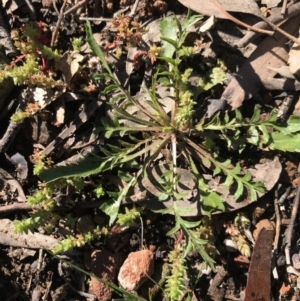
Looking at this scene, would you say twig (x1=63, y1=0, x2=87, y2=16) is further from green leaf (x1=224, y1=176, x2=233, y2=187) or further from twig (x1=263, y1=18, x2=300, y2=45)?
green leaf (x1=224, y1=176, x2=233, y2=187)

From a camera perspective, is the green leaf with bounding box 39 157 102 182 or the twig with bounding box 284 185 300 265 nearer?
the green leaf with bounding box 39 157 102 182

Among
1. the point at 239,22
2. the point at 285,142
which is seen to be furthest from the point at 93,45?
the point at 285,142

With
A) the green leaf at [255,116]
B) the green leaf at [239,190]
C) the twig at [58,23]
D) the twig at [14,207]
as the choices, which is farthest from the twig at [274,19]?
the twig at [14,207]

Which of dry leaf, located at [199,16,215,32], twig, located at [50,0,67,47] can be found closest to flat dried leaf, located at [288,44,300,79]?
dry leaf, located at [199,16,215,32]

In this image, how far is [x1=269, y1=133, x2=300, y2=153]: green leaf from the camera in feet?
9.53

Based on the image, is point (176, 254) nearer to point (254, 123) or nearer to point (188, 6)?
point (254, 123)

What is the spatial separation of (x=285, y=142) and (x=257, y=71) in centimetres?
48

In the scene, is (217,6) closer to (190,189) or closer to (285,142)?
(285,142)

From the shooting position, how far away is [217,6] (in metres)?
3.02

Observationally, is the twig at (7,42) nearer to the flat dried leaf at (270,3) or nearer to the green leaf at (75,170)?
the green leaf at (75,170)

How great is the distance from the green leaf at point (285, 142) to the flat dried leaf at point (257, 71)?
301 millimetres

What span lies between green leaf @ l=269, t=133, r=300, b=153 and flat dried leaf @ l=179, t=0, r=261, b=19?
29.9 inches

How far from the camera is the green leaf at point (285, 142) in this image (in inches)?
114

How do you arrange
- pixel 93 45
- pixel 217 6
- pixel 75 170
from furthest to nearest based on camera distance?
pixel 217 6 < pixel 75 170 < pixel 93 45
